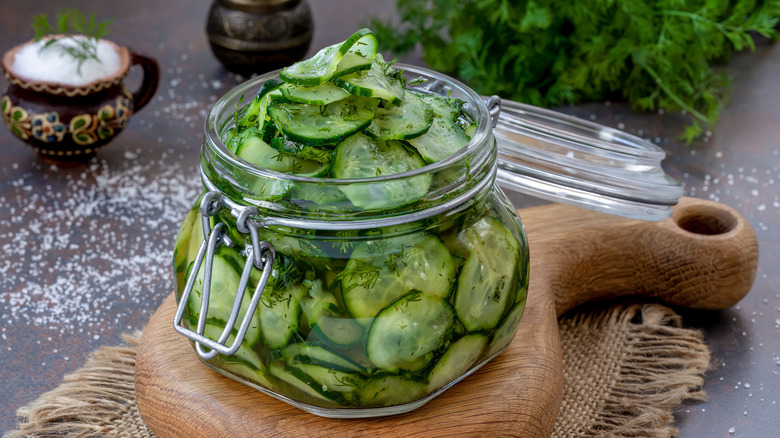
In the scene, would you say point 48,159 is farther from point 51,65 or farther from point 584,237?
point 584,237

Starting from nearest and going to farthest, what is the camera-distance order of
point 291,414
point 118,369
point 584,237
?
point 291,414, point 118,369, point 584,237

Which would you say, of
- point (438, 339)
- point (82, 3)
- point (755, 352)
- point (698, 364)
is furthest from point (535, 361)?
point (82, 3)

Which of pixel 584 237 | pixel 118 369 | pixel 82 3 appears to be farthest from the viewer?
pixel 82 3

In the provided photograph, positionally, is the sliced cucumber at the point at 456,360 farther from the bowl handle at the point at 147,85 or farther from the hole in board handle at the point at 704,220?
the bowl handle at the point at 147,85

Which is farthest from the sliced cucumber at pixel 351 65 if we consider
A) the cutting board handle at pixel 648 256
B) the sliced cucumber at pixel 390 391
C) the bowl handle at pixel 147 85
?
the bowl handle at pixel 147 85

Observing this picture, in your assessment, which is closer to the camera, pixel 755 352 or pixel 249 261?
pixel 249 261

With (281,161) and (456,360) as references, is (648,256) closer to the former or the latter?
(456,360)
